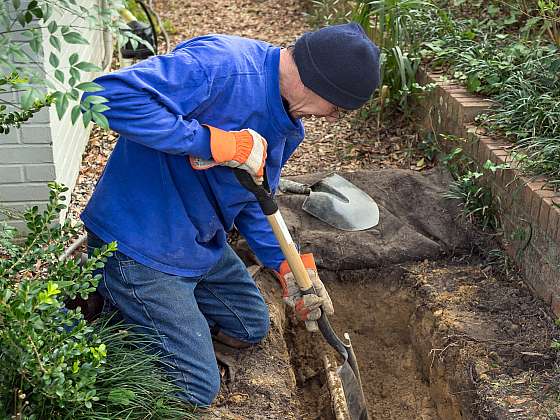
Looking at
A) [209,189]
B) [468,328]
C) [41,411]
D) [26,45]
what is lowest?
[468,328]

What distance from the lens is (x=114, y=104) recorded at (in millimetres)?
2695

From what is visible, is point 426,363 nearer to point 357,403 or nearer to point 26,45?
point 357,403

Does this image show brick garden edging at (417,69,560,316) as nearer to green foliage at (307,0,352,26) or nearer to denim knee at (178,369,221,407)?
denim knee at (178,369,221,407)

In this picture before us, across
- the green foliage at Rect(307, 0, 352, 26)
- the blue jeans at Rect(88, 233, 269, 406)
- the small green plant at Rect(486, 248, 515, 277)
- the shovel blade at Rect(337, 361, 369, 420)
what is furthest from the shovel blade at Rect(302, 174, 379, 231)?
the green foliage at Rect(307, 0, 352, 26)

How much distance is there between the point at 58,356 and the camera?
248cm

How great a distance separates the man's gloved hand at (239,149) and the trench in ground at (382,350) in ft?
4.57

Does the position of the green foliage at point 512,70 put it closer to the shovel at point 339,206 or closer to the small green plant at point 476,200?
the small green plant at point 476,200

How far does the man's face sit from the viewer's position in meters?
2.88

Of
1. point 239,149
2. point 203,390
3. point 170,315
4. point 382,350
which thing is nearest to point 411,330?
point 382,350

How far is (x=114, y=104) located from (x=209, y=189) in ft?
1.99

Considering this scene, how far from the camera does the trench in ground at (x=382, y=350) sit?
3.88 m

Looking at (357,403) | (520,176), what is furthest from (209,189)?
(520,176)

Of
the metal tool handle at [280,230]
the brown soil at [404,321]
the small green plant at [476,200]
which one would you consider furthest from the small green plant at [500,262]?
the metal tool handle at [280,230]

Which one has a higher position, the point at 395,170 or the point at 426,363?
the point at 395,170
